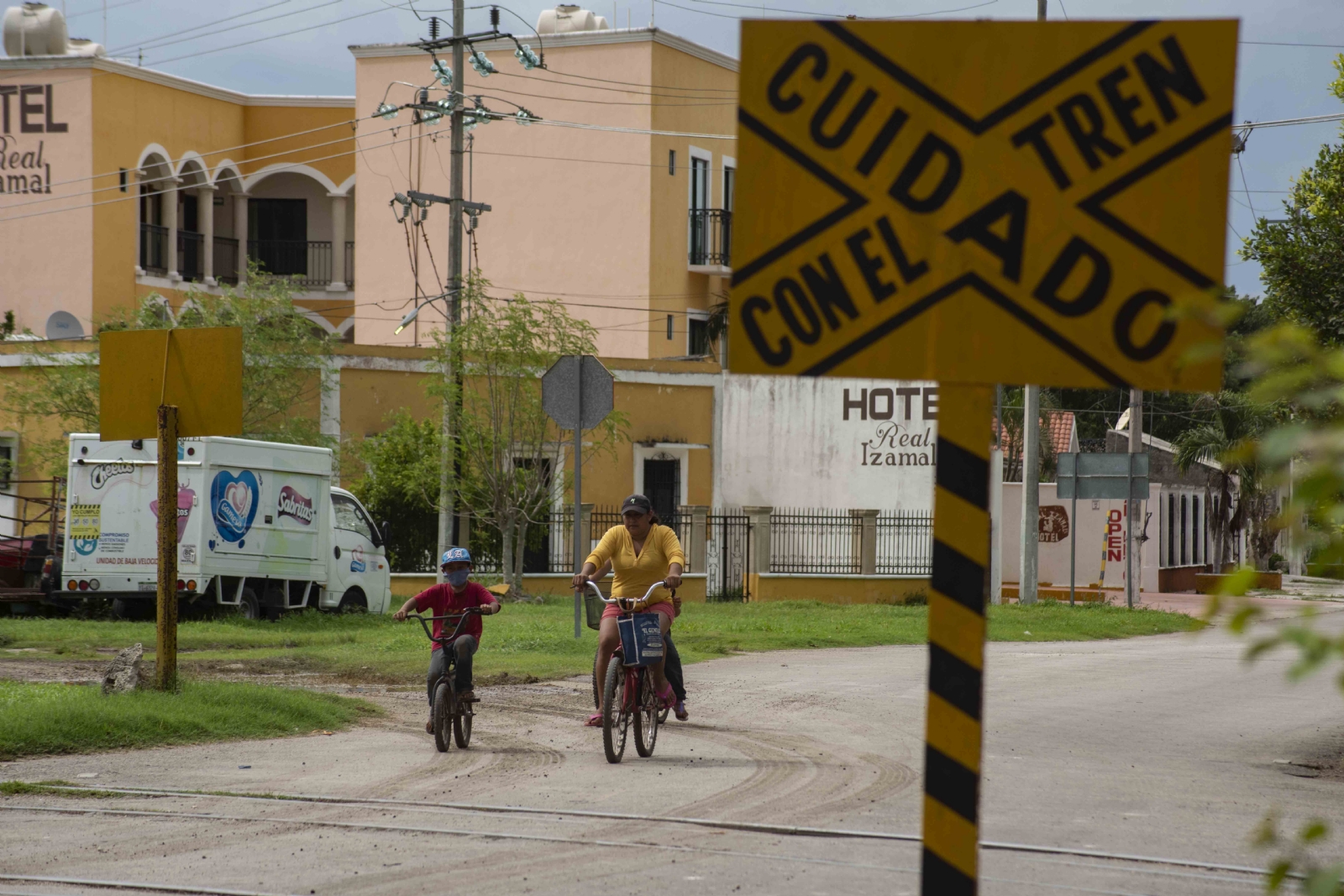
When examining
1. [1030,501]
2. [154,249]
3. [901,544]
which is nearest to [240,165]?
[154,249]

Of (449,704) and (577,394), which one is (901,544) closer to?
(577,394)

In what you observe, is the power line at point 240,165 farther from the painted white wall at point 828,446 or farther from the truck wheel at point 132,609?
the truck wheel at point 132,609

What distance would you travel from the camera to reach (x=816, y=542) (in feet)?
100.0

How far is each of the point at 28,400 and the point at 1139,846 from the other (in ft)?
81.2

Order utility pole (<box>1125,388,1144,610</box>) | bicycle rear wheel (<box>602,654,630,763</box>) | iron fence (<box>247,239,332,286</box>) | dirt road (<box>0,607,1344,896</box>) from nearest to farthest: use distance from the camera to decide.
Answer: dirt road (<box>0,607,1344,896</box>), bicycle rear wheel (<box>602,654,630,763</box>), utility pole (<box>1125,388,1144,610</box>), iron fence (<box>247,239,332,286</box>)

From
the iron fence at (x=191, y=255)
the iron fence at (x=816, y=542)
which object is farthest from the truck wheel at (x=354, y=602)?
the iron fence at (x=191, y=255)

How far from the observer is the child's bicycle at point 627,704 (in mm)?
9844

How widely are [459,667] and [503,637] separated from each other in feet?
27.0

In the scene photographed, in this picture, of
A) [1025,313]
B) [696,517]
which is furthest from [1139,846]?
[696,517]

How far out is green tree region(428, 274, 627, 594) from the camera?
1042 inches

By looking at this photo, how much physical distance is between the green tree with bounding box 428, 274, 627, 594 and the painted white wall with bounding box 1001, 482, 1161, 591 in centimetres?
1479

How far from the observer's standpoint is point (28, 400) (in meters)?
27.8

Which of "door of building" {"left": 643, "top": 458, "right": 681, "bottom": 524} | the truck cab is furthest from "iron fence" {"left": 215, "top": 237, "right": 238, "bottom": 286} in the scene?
the truck cab

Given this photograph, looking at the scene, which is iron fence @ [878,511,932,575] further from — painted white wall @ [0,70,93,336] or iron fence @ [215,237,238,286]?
iron fence @ [215,237,238,286]
